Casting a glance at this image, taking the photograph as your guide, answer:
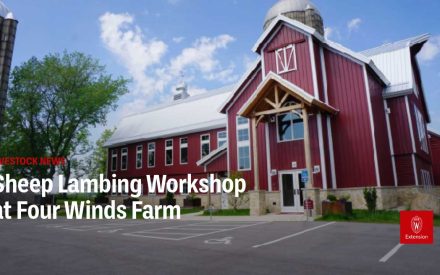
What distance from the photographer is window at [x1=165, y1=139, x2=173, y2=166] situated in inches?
1241

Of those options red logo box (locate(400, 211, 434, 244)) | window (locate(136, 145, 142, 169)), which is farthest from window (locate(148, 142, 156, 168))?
red logo box (locate(400, 211, 434, 244))

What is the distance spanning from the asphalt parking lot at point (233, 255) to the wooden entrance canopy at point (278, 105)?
317 inches

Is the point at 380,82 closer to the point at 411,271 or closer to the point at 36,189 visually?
the point at 411,271

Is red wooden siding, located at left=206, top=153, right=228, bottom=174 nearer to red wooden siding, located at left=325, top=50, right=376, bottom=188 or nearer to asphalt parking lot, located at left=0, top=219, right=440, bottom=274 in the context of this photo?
red wooden siding, located at left=325, top=50, right=376, bottom=188

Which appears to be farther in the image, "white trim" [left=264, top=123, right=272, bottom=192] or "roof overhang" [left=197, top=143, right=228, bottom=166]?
"roof overhang" [left=197, top=143, right=228, bottom=166]

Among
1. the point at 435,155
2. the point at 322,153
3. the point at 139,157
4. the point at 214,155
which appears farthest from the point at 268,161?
the point at 139,157

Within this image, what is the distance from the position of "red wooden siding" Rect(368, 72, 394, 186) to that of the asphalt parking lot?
8.32 metres

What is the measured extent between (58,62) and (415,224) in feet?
113

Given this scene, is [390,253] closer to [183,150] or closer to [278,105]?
[278,105]

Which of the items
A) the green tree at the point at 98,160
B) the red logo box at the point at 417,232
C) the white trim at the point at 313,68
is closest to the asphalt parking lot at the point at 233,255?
the red logo box at the point at 417,232

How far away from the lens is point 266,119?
2136cm

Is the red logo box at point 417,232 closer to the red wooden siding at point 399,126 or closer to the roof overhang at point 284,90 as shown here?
the roof overhang at point 284,90

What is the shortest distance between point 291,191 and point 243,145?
16.5ft

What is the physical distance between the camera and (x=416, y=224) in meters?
7.84
